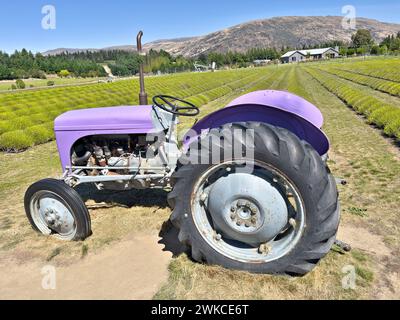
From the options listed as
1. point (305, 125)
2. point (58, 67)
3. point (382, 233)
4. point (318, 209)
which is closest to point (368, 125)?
point (382, 233)

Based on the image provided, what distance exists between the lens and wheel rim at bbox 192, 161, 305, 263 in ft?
8.85

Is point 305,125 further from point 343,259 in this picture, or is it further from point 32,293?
point 32,293

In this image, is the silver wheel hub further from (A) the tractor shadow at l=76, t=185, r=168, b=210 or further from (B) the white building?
(B) the white building

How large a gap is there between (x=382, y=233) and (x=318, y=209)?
1517 millimetres

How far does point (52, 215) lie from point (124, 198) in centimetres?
128

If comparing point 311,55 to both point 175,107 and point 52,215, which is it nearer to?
point 175,107

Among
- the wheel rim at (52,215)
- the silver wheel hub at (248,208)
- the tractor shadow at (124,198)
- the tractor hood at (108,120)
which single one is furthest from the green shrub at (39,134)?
the silver wheel hub at (248,208)

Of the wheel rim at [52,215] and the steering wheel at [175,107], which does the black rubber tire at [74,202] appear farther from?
the steering wheel at [175,107]

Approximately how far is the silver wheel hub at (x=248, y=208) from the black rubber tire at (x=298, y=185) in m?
0.21

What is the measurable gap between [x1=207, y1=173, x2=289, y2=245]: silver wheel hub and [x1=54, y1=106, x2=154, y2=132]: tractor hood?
3.90 ft

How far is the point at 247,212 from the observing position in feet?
9.06

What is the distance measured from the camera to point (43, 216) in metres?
3.69

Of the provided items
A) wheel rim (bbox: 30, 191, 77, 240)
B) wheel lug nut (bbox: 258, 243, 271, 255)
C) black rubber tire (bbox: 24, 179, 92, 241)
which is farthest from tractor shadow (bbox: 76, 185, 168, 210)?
wheel lug nut (bbox: 258, 243, 271, 255)

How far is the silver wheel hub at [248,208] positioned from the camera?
2699 millimetres
